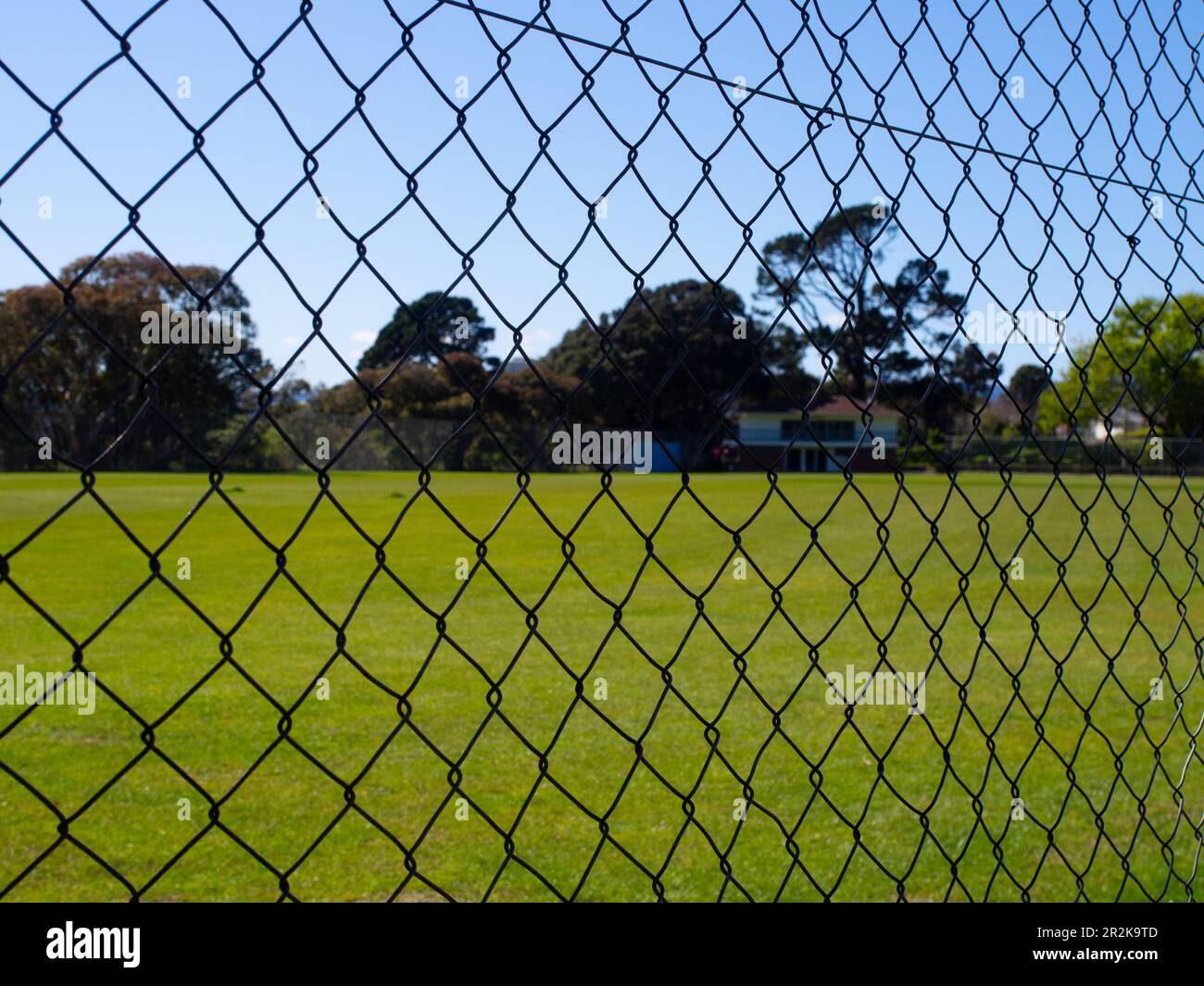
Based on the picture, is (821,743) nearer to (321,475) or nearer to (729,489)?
(321,475)

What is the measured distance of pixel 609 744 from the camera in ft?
14.1

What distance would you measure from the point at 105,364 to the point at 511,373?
10609 mm

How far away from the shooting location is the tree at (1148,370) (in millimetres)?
2326

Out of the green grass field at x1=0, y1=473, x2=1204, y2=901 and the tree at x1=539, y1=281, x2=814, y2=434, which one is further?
the tree at x1=539, y1=281, x2=814, y2=434

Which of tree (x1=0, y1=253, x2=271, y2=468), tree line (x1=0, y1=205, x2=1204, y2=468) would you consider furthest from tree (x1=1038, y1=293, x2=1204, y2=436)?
tree (x1=0, y1=253, x2=271, y2=468)

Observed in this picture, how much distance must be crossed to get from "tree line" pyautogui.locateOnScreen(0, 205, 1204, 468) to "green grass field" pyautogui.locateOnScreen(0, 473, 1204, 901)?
23cm

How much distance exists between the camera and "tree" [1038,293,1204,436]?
91.6 inches

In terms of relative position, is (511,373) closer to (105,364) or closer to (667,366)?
(667,366)

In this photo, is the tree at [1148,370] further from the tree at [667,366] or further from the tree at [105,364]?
the tree at [667,366]

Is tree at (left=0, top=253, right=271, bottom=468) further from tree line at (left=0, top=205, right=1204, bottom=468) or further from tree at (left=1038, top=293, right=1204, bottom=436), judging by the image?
tree at (left=1038, top=293, right=1204, bottom=436)

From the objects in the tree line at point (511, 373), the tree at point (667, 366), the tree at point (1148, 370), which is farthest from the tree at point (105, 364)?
the tree at point (667, 366)

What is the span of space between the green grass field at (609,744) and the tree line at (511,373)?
0.23 meters

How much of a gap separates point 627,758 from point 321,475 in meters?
3.24
